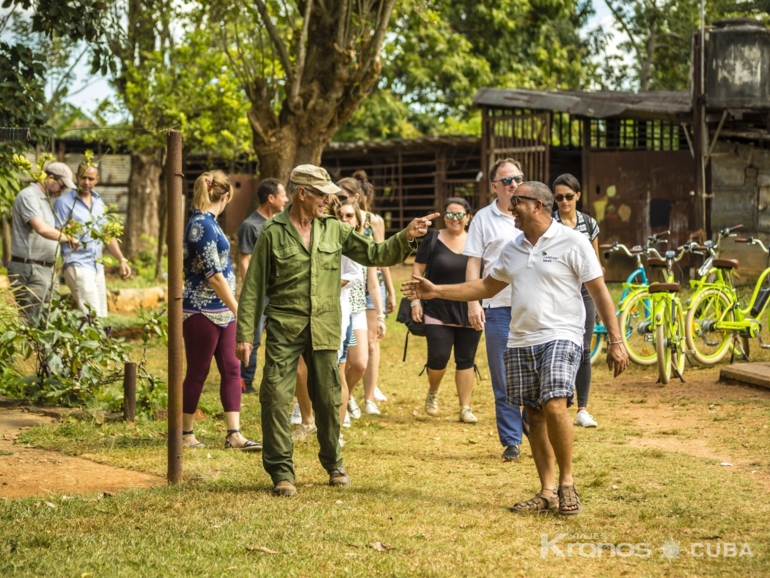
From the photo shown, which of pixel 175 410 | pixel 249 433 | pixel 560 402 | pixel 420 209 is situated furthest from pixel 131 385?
pixel 420 209

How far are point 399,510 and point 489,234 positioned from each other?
2.39 meters

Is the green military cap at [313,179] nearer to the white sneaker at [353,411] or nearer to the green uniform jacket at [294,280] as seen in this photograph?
the green uniform jacket at [294,280]

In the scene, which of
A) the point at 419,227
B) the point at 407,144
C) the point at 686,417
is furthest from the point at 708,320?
the point at 407,144

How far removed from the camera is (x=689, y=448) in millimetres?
7277

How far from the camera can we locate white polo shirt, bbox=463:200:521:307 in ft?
23.1

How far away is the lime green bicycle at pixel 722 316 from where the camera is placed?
1077 cm

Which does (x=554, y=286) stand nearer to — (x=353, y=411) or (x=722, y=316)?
(x=353, y=411)

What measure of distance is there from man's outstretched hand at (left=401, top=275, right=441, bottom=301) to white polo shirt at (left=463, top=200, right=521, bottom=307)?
1013 millimetres

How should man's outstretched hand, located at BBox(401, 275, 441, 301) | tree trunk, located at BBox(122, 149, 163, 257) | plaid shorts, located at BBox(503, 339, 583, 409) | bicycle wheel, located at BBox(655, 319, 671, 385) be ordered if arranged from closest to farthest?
plaid shorts, located at BBox(503, 339, 583, 409) → man's outstretched hand, located at BBox(401, 275, 441, 301) → bicycle wheel, located at BBox(655, 319, 671, 385) → tree trunk, located at BBox(122, 149, 163, 257)

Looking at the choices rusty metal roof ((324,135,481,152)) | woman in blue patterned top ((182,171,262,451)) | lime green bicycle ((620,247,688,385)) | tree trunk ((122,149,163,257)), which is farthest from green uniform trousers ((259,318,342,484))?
tree trunk ((122,149,163,257))

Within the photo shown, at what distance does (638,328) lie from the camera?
10617 mm

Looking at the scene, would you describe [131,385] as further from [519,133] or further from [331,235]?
[519,133]

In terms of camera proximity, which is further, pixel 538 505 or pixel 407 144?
pixel 407 144

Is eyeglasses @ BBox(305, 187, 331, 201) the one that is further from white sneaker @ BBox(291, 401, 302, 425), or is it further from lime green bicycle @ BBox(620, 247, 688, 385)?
lime green bicycle @ BBox(620, 247, 688, 385)
